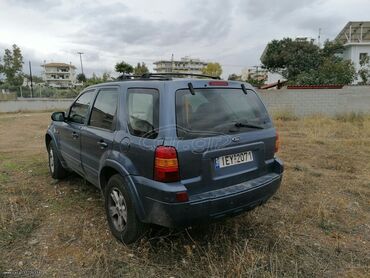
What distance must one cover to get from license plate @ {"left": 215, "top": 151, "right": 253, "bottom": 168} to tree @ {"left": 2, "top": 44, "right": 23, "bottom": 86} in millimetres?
39809

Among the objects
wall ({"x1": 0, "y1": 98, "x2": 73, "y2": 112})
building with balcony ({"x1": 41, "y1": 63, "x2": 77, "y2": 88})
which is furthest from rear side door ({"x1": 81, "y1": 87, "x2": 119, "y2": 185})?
building with balcony ({"x1": 41, "y1": 63, "x2": 77, "y2": 88})

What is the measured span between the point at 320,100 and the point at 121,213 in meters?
12.8

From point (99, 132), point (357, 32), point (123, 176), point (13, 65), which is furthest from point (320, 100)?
point (13, 65)

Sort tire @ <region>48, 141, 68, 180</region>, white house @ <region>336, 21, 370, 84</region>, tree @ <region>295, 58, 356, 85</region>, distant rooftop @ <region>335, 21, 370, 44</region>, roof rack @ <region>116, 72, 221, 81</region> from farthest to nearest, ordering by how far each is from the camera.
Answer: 1. distant rooftop @ <region>335, 21, 370, 44</region>
2. white house @ <region>336, 21, 370, 84</region>
3. tree @ <region>295, 58, 356, 85</region>
4. tire @ <region>48, 141, 68, 180</region>
5. roof rack @ <region>116, 72, 221, 81</region>

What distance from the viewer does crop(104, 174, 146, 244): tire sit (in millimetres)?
3012

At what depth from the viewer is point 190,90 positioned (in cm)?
289

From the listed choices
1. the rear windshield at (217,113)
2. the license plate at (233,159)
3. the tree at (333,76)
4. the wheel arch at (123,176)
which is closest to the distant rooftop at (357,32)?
the tree at (333,76)

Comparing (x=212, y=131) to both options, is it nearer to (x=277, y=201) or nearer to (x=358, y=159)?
(x=277, y=201)

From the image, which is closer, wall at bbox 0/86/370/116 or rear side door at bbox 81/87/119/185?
rear side door at bbox 81/87/119/185

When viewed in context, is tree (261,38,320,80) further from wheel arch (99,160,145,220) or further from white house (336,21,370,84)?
wheel arch (99,160,145,220)

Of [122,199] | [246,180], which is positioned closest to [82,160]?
[122,199]

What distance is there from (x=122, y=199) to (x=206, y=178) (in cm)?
93

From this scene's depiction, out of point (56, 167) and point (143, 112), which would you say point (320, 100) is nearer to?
point (56, 167)

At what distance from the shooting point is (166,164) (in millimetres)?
2623
